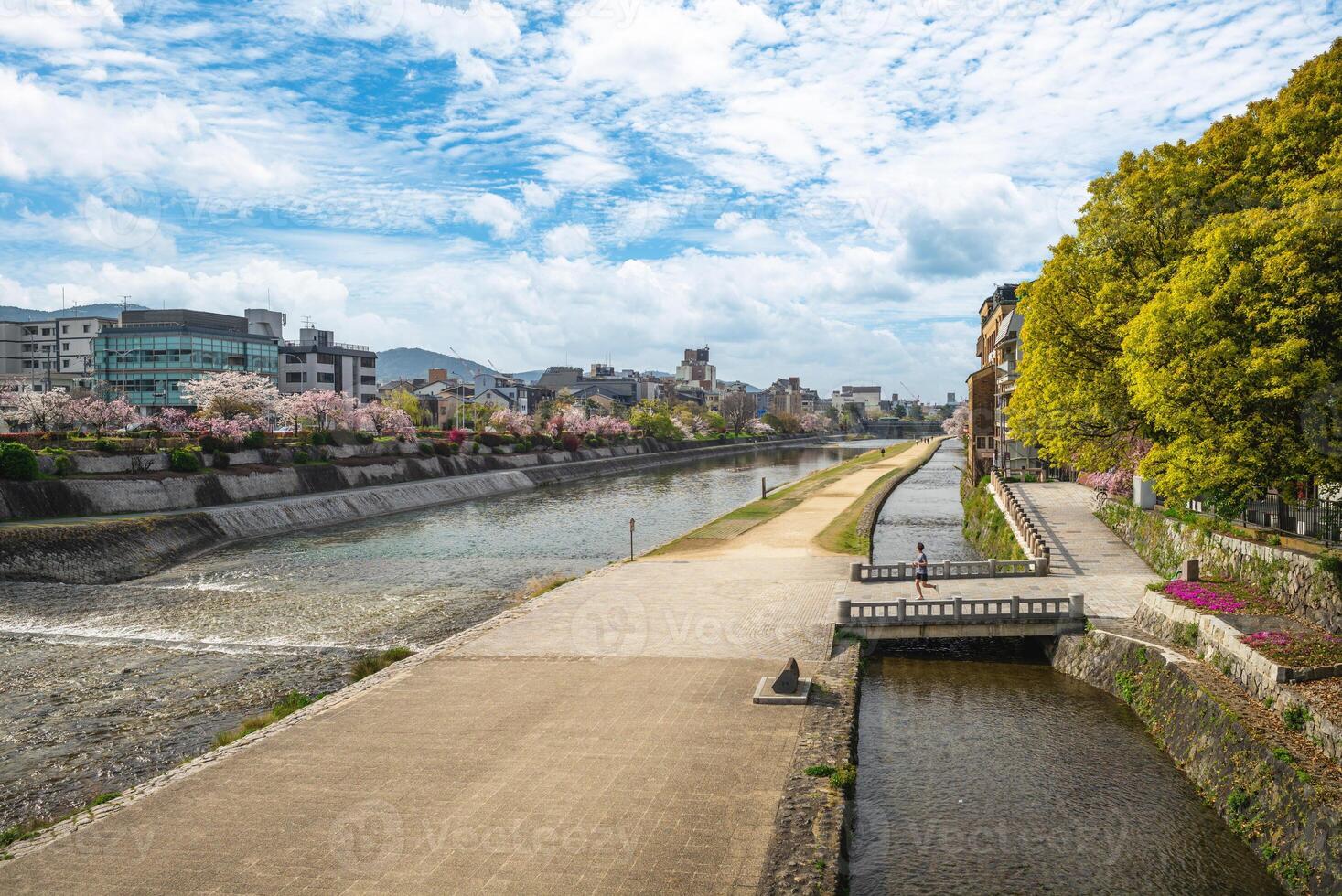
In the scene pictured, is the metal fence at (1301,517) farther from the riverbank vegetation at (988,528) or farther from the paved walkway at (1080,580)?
the riverbank vegetation at (988,528)

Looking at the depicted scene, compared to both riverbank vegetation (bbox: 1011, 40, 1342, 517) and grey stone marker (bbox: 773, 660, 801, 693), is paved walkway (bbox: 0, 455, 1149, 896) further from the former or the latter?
riverbank vegetation (bbox: 1011, 40, 1342, 517)

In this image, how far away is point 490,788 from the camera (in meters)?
14.6

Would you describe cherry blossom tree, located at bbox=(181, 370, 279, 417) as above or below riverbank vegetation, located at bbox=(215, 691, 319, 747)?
above

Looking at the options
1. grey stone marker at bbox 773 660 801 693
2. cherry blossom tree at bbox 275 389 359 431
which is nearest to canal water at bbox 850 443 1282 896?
grey stone marker at bbox 773 660 801 693

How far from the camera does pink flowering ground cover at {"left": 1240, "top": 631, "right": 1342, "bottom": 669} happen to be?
17406 mm

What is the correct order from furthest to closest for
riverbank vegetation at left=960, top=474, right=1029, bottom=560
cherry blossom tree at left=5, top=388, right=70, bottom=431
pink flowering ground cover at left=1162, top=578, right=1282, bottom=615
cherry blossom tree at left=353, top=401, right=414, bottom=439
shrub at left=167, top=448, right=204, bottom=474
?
cherry blossom tree at left=353, top=401, right=414, bottom=439 < cherry blossom tree at left=5, top=388, right=70, bottom=431 < shrub at left=167, top=448, right=204, bottom=474 < riverbank vegetation at left=960, top=474, right=1029, bottom=560 < pink flowering ground cover at left=1162, top=578, right=1282, bottom=615

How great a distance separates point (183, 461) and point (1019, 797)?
193 feet

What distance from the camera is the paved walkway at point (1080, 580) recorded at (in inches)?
1078

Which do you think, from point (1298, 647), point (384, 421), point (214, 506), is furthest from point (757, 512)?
point (384, 421)

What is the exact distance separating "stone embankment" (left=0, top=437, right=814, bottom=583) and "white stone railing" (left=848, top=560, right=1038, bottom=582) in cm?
3361

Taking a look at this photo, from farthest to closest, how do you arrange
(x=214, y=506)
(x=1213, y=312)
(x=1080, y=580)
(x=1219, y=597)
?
(x=214, y=506)
(x=1080, y=580)
(x=1219, y=597)
(x=1213, y=312)

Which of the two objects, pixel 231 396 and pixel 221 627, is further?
pixel 231 396

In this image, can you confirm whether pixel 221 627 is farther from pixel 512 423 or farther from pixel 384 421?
pixel 512 423

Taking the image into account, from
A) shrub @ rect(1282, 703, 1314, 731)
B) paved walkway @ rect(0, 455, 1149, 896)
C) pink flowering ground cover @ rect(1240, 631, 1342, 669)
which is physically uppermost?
pink flowering ground cover @ rect(1240, 631, 1342, 669)
